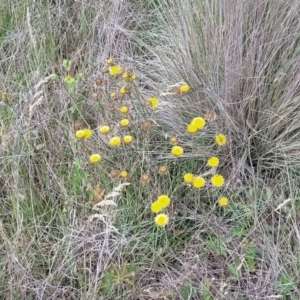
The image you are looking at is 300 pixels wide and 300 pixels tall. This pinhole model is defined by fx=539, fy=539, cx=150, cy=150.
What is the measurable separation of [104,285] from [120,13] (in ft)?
3.43

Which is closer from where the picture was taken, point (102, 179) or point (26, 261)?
point (26, 261)

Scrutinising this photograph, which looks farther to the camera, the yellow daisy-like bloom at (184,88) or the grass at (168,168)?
the yellow daisy-like bloom at (184,88)

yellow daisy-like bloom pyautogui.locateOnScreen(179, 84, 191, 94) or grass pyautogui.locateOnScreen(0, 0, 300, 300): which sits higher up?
yellow daisy-like bloom pyautogui.locateOnScreen(179, 84, 191, 94)

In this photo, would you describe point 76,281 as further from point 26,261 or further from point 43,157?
point 43,157

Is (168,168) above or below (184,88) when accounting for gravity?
below

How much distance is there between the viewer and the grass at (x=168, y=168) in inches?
49.0

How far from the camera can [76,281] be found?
126 centimetres

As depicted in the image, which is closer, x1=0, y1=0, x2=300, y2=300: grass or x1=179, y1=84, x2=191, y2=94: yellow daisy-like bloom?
x1=0, y1=0, x2=300, y2=300: grass

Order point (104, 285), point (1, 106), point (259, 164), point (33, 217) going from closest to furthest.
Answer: point (104, 285) → point (33, 217) → point (259, 164) → point (1, 106)

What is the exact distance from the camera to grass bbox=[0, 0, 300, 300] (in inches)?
49.0

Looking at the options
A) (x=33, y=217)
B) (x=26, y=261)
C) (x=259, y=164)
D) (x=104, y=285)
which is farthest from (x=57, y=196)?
(x=259, y=164)

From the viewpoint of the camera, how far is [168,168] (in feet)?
4.63

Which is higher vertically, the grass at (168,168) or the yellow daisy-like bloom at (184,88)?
the yellow daisy-like bloom at (184,88)

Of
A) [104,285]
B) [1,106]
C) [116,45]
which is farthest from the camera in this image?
[116,45]
